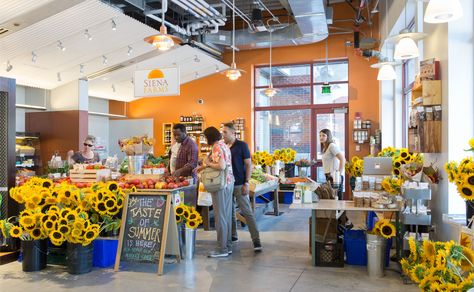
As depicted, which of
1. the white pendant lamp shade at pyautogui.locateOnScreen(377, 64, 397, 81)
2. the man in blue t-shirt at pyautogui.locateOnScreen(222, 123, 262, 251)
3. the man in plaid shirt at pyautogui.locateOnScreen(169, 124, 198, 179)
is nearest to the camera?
the man in blue t-shirt at pyautogui.locateOnScreen(222, 123, 262, 251)

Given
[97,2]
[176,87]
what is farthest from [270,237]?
[97,2]

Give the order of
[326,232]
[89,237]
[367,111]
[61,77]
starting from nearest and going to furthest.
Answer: [89,237] < [326,232] < [61,77] < [367,111]

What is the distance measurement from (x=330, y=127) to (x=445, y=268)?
10.3 metres

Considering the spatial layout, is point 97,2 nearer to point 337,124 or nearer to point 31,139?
point 31,139

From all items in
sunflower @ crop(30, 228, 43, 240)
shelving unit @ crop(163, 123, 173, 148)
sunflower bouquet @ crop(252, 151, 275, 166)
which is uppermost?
shelving unit @ crop(163, 123, 173, 148)

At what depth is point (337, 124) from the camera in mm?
12281

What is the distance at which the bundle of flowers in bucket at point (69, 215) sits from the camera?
15.1ft

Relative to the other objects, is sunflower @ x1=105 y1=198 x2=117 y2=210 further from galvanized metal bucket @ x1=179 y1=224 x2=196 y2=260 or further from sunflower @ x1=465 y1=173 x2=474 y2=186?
sunflower @ x1=465 y1=173 x2=474 y2=186

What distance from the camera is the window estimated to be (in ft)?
40.5

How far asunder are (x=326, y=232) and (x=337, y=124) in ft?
25.2

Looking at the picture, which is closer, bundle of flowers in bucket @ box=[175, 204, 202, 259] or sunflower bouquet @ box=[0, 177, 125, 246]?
sunflower bouquet @ box=[0, 177, 125, 246]

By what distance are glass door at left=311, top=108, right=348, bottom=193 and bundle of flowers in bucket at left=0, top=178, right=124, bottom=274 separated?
8.17 meters

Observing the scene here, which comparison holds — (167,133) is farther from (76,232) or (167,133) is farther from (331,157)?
(76,232)

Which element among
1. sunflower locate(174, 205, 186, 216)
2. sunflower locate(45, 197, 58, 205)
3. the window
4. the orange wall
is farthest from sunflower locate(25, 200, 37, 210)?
the window
